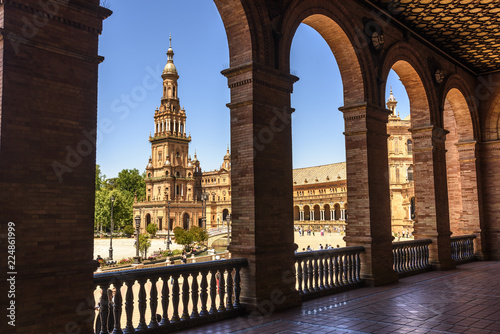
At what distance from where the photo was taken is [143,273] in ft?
18.8

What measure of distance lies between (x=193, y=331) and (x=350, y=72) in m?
7.11

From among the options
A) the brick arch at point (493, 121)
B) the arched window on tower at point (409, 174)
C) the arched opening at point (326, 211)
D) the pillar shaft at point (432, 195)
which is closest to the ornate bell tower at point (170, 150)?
the arched opening at point (326, 211)

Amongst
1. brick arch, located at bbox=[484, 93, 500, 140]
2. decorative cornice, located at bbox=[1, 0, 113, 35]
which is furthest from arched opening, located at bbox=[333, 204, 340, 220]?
decorative cornice, located at bbox=[1, 0, 113, 35]

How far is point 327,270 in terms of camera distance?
8.84 meters

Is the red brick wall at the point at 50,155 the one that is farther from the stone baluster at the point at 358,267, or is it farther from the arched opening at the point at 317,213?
the arched opening at the point at 317,213

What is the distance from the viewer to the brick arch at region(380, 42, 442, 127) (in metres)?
12.3

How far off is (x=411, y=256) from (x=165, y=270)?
329 inches

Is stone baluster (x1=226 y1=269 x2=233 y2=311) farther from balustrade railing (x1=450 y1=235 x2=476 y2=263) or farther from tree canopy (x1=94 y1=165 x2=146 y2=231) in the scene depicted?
tree canopy (x1=94 y1=165 x2=146 y2=231)

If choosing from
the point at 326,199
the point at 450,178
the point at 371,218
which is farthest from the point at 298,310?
the point at 326,199

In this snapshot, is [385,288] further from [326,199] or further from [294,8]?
[326,199]

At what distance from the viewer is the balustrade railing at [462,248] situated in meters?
14.4

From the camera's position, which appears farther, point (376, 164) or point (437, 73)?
point (437, 73)

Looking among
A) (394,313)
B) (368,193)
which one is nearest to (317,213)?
(368,193)

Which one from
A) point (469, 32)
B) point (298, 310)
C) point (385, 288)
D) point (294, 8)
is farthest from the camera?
point (469, 32)
